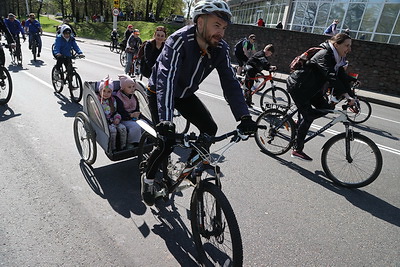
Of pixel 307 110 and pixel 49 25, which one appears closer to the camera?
pixel 307 110

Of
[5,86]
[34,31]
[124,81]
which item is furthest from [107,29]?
[124,81]

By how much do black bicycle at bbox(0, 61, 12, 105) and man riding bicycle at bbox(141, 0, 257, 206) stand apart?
4.91 m

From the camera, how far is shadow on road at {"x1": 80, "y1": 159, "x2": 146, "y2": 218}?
10.3 feet

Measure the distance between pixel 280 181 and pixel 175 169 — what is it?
180 centimetres

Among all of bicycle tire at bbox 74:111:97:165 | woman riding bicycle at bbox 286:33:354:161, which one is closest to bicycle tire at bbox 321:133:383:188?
woman riding bicycle at bbox 286:33:354:161

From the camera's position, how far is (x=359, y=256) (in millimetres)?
2734

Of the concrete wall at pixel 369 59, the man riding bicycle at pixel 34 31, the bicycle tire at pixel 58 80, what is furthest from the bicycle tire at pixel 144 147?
the concrete wall at pixel 369 59

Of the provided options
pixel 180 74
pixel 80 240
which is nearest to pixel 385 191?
pixel 180 74

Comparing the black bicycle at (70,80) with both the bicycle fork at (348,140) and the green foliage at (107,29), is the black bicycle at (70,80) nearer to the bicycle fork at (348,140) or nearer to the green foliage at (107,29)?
the bicycle fork at (348,140)

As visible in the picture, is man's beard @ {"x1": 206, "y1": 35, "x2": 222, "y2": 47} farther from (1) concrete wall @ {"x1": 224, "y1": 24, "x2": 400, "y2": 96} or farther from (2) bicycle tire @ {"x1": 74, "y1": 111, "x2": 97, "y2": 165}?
(1) concrete wall @ {"x1": 224, "y1": 24, "x2": 400, "y2": 96}

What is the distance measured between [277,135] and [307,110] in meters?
0.77

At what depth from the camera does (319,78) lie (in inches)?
163

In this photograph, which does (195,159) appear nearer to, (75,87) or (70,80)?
(75,87)

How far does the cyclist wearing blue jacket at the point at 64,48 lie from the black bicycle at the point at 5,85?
1289 millimetres
